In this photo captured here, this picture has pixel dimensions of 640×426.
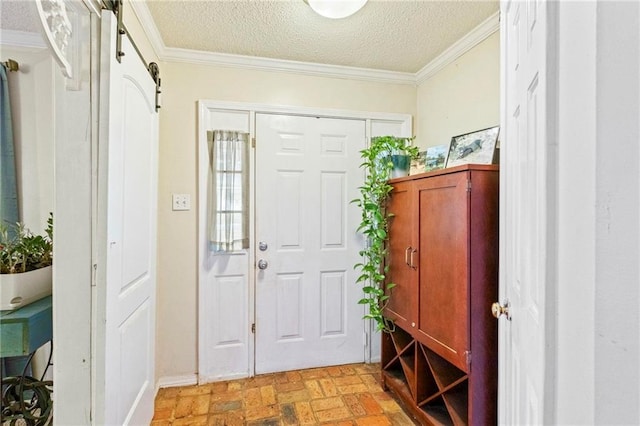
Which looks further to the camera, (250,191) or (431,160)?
(250,191)

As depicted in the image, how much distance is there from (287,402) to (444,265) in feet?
4.47

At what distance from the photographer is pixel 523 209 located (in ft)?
3.00

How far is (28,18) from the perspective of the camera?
1.16 meters

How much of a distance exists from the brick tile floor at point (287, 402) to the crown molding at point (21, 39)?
198cm

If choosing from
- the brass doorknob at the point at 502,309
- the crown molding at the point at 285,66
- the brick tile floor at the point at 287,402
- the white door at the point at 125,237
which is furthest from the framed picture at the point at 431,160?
the white door at the point at 125,237

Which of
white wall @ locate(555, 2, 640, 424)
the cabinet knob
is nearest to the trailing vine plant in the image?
the cabinet knob

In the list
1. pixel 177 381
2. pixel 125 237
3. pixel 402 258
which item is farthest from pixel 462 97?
pixel 177 381

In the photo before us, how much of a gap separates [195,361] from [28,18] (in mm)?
2117

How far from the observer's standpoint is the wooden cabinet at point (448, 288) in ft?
4.65

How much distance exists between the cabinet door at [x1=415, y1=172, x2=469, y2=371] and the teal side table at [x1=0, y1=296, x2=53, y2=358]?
1.70 metres

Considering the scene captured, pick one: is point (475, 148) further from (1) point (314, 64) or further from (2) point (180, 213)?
(2) point (180, 213)

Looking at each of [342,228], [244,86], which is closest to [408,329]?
[342,228]

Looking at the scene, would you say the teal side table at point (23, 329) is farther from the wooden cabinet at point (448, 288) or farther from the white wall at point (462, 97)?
the white wall at point (462, 97)

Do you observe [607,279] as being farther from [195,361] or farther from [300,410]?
[195,361]
